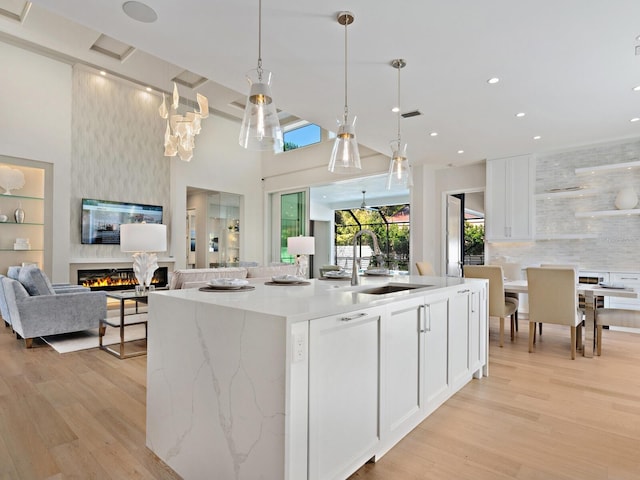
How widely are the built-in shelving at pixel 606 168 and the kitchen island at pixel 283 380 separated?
5.00 m


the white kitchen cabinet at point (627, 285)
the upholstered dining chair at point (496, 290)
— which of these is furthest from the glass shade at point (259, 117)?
the white kitchen cabinet at point (627, 285)

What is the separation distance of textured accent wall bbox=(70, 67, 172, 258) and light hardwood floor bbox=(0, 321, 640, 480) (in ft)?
12.7

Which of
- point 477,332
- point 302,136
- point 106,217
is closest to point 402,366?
point 477,332

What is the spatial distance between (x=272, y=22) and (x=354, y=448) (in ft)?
9.38

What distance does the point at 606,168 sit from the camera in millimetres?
5324

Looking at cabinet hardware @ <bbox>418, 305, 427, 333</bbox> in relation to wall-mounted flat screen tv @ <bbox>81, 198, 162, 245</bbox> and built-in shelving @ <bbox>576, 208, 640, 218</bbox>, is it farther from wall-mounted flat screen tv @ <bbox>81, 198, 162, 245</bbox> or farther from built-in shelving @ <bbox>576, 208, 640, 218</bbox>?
wall-mounted flat screen tv @ <bbox>81, 198, 162, 245</bbox>

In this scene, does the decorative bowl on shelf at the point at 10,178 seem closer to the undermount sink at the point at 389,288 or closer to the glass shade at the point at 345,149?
the glass shade at the point at 345,149

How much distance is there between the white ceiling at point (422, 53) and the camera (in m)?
2.55

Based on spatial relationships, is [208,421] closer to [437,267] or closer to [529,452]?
[529,452]

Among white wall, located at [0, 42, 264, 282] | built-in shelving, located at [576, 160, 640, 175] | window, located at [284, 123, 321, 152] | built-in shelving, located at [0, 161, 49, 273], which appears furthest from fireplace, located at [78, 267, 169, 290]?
built-in shelving, located at [576, 160, 640, 175]

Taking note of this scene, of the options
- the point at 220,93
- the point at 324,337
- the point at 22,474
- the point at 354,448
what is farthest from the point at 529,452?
the point at 220,93

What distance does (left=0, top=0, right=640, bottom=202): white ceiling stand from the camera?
2549 mm

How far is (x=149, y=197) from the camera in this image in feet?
23.8

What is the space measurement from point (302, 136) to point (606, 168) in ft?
20.0
